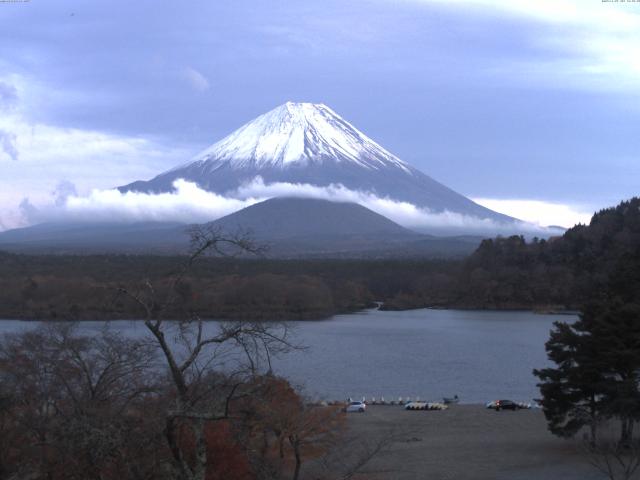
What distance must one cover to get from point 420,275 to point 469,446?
4123 centimetres

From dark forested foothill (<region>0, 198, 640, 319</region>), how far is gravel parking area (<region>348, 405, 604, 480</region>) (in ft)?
65.6

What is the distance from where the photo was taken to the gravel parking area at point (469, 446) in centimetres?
1088

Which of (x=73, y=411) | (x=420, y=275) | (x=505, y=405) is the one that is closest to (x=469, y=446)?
(x=505, y=405)

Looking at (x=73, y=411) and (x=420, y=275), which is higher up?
(x=420, y=275)

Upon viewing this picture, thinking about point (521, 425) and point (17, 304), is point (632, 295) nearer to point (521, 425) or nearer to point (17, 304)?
point (521, 425)

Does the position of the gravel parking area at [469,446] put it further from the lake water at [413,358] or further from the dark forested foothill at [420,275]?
the dark forested foothill at [420,275]

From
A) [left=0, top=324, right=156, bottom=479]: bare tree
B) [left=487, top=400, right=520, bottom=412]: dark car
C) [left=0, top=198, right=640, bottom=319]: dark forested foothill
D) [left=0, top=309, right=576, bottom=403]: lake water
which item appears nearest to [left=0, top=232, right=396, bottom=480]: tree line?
[left=0, top=324, right=156, bottom=479]: bare tree

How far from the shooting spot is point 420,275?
54.1 metres

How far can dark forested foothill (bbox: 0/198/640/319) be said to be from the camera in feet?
127

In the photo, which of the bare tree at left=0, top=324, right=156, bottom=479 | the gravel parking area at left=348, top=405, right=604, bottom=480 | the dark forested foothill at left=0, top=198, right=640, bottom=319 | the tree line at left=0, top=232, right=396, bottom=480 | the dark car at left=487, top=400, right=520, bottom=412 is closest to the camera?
the tree line at left=0, top=232, right=396, bottom=480

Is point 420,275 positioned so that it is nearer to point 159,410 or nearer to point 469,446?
point 469,446

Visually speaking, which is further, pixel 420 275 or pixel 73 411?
pixel 420 275

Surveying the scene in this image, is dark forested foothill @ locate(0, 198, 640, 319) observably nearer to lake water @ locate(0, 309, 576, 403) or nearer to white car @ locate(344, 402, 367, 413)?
lake water @ locate(0, 309, 576, 403)

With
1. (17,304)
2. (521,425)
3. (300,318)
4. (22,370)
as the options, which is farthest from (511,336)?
(22,370)
